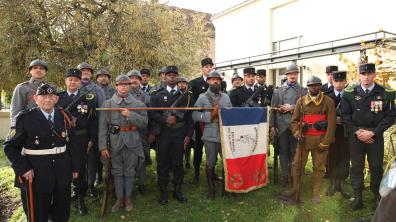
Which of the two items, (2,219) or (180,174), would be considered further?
(2,219)

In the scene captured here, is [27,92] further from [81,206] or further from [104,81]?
[81,206]

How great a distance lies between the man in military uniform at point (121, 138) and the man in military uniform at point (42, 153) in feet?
3.61

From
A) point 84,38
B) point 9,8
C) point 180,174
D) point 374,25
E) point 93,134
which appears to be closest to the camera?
point 93,134

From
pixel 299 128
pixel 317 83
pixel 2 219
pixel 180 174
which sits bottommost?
pixel 2 219

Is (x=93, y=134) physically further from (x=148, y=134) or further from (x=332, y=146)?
(x=332, y=146)

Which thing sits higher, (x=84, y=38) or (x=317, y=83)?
(x=84, y=38)

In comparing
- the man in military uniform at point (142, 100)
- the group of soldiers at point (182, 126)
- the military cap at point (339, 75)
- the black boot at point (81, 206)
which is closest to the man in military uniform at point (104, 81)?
the man in military uniform at point (142, 100)

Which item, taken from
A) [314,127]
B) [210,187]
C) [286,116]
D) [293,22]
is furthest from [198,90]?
[293,22]

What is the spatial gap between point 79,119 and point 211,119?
2.09 m

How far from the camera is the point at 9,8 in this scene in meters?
9.55

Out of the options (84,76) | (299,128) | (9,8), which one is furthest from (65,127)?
(9,8)

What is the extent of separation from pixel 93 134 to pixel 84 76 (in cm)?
106

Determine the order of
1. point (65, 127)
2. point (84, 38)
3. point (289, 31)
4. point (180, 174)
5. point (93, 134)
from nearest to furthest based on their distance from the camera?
point (65, 127) → point (93, 134) → point (180, 174) → point (84, 38) → point (289, 31)

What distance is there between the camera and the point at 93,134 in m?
5.35
